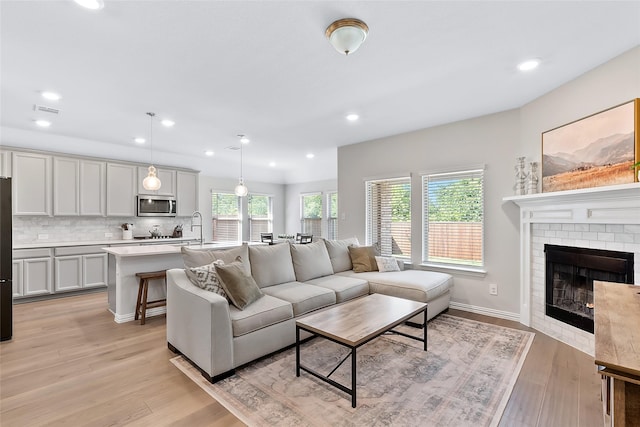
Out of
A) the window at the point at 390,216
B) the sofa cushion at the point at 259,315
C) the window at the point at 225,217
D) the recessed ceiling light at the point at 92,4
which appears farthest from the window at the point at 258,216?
the recessed ceiling light at the point at 92,4

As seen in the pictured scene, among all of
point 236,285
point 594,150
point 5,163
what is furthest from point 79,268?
point 594,150

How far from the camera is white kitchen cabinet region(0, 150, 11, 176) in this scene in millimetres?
4488

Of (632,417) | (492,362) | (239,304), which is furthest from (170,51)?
(492,362)

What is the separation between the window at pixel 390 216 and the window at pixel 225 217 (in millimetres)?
3811

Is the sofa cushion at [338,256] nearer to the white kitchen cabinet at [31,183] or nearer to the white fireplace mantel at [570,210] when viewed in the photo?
the white fireplace mantel at [570,210]

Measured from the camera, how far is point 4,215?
3.08m

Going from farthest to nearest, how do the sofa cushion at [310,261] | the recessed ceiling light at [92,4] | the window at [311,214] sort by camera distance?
1. the window at [311,214]
2. the sofa cushion at [310,261]
3. the recessed ceiling light at [92,4]

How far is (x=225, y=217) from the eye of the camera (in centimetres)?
743

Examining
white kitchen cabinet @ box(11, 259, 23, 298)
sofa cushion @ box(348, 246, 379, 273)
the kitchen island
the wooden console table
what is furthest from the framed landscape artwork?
white kitchen cabinet @ box(11, 259, 23, 298)

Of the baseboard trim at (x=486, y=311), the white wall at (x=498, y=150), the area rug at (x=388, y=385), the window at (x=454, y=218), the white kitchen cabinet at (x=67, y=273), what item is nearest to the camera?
the area rug at (x=388, y=385)

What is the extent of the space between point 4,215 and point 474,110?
542cm

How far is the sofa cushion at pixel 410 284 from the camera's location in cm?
347

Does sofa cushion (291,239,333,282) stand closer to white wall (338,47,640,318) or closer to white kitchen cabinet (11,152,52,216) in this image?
white wall (338,47,640,318)

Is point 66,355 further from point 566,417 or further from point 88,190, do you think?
point 566,417
